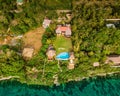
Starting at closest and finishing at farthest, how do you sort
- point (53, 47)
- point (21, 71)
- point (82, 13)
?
1. point (21, 71)
2. point (53, 47)
3. point (82, 13)

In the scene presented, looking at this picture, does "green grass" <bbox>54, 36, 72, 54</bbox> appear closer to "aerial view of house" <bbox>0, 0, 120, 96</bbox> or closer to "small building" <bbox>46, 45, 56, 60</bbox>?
"aerial view of house" <bbox>0, 0, 120, 96</bbox>

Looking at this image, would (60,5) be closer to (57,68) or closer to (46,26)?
(46,26)

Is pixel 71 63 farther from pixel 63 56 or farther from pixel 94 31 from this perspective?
pixel 94 31

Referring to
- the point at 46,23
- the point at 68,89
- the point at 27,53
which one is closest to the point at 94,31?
the point at 46,23

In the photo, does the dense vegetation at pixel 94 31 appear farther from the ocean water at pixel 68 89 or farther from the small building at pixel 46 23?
the small building at pixel 46 23

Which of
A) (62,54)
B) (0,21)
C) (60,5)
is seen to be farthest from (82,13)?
(0,21)
